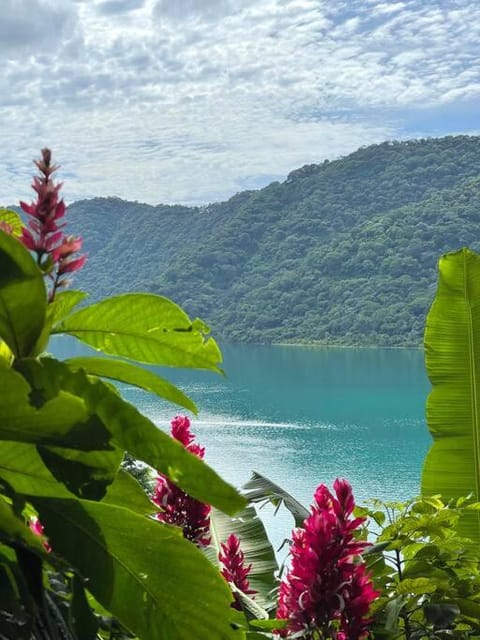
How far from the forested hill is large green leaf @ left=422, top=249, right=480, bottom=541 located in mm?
43167

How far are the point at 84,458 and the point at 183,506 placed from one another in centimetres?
78

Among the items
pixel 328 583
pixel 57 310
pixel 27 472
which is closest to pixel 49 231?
pixel 57 310

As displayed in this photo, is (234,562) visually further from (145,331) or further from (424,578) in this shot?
(145,331)

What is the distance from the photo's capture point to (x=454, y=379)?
91.7 inches

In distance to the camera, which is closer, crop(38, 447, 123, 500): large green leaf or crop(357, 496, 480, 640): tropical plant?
crop(38, 447, 123, 500): large green leaf

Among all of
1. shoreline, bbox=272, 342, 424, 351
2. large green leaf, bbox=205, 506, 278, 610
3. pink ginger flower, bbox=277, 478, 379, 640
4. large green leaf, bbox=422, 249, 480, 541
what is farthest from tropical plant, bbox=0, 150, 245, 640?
shoreline, bbox=272, 342, 424, 351

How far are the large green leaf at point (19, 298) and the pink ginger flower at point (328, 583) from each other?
0.49 metres

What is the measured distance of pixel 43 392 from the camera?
432 millimetres

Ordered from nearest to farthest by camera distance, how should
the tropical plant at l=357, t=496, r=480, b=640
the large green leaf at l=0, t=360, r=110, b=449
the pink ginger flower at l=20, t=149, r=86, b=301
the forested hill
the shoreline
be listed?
the large green leaf at l=0, t=360, r=110, b=449, the pink ginger flower at l=20, t=149, r=86, b=301, the tropical plant at l=357, t=496, r=480, b=640, the shoreline, the forested hill

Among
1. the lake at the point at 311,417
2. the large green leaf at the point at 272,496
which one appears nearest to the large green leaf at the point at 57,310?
the large green leaf at the point at 272,496

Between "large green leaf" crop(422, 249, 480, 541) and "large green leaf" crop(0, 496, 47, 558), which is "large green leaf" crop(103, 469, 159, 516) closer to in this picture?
"large green leaf" crop(0, 496, 47, 558)

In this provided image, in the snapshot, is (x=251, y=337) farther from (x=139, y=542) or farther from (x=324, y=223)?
(x=139, y=542)

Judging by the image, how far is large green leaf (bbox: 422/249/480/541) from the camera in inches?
85.7

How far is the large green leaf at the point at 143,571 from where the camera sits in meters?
0.50
